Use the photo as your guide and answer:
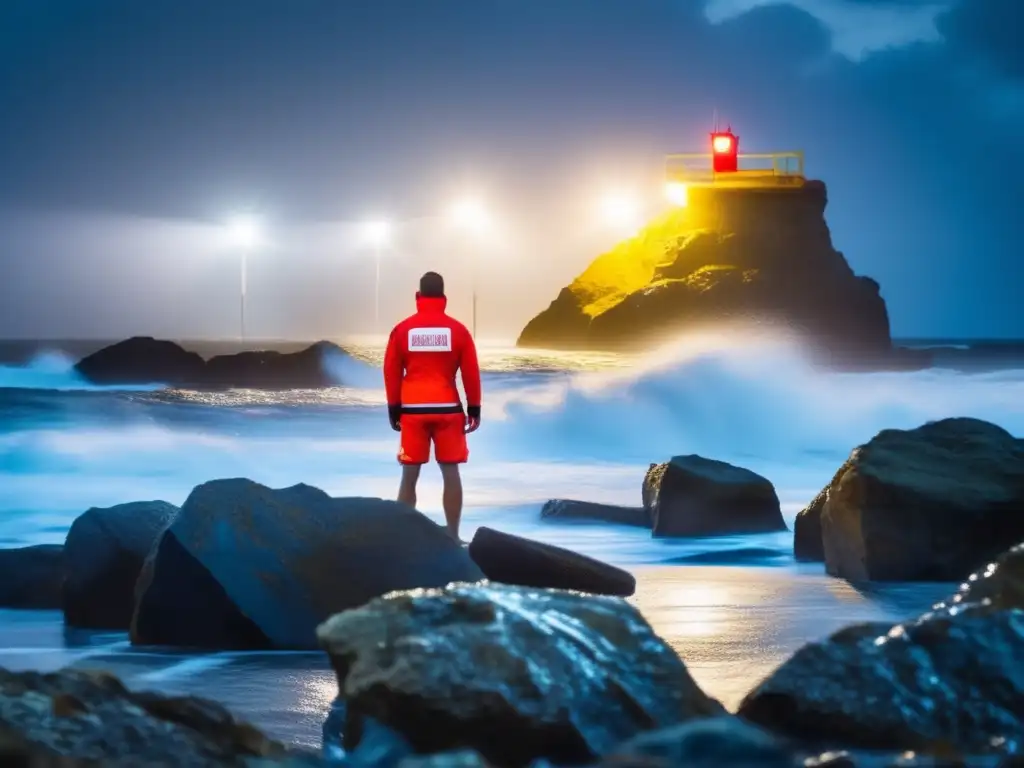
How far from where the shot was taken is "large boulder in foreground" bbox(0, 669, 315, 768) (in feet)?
9.24

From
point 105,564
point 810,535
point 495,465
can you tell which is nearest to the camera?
point 105,564

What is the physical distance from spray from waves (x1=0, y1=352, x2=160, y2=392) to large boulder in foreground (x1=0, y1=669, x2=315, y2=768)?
2708cm

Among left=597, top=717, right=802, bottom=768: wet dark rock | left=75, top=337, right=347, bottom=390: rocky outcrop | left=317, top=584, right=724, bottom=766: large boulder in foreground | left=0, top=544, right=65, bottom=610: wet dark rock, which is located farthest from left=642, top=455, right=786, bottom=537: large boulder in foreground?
left=75, top=337, right=347, bottom=390: rocky outcrop

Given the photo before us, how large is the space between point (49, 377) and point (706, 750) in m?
31.0

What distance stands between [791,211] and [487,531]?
212 feet

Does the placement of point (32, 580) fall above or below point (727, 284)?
below

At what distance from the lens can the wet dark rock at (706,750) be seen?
7.20 feet

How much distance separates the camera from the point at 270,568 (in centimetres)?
505

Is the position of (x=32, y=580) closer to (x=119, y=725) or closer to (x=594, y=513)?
(x=119, y=725)

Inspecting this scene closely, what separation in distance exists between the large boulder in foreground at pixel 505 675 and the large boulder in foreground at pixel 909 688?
0.71 ft

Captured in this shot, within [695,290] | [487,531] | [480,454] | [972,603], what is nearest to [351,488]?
[480,454]

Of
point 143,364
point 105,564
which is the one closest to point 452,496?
point 105,564

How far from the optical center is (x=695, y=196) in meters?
69.8

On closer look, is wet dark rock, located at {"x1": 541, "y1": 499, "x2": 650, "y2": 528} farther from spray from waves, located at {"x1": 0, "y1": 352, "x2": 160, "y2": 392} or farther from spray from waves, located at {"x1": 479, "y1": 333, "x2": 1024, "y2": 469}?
spray from waves, located at {"x1": 0, "y1": 352, "x2": 160, "y2": 392}
